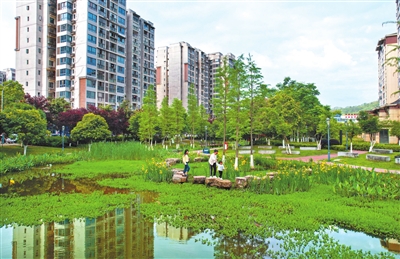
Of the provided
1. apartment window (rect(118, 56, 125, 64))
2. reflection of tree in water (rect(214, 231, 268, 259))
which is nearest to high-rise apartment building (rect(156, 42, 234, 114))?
apartment window (rect(118, 56, 125, 64))

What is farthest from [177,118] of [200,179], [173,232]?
[173,232]

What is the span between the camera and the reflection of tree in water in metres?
→ 5.77

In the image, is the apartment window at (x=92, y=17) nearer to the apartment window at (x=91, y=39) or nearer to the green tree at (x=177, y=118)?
the apartment window at (x=91, y=39)

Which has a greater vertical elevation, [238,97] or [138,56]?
[138,56]

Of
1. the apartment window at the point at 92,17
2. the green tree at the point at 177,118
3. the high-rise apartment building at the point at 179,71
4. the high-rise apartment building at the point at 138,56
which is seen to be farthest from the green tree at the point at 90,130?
the high-rise apartment building at the point at 179,71

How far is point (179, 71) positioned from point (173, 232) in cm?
8358

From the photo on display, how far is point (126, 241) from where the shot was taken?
257 inches

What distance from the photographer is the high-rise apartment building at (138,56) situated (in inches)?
2719

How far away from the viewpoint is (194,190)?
1139 centimetres

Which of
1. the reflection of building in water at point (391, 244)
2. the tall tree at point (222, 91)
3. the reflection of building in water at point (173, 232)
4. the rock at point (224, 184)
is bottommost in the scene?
the reflection of building in water at point (391, 244)

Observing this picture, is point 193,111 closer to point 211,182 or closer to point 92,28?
point 211,182

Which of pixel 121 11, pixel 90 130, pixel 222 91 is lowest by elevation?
pixel 90 130

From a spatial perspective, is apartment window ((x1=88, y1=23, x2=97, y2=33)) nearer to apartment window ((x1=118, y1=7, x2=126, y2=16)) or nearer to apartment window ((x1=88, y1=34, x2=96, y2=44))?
apartment window ((x1=88, y1=34, x2=96, y2=44))

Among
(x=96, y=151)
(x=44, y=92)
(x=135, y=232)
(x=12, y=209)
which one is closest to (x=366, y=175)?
(x=135, y=232)
